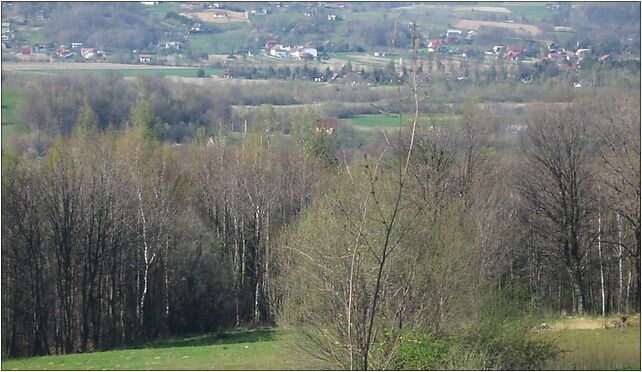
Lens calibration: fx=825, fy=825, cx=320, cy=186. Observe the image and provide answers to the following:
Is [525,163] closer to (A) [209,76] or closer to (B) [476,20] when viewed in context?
(B) [476,20]

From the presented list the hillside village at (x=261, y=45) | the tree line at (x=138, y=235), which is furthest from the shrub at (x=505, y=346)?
the hillside village at (x=261, y=45)

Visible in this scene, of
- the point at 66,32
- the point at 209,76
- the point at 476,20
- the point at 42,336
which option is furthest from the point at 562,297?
the point at 66,32

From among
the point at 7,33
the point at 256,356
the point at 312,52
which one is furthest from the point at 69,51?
the point at 256,356

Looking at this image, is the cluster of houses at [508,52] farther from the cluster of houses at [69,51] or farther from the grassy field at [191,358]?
the grassy field at [191,358]

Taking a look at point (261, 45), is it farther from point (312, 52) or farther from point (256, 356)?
point (256, 356)

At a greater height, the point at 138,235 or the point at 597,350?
the point at 138,235

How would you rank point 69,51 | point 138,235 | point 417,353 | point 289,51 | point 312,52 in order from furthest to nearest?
point 289,51 < point 312,52 < point 69,51 < point 138,235 < point 417,353
